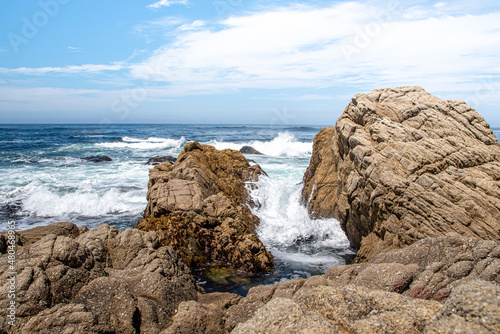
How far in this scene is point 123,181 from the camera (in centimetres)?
1845

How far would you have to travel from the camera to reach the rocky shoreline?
3.66 metres

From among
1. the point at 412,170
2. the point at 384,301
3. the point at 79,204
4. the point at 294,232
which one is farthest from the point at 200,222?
the point at 79,204

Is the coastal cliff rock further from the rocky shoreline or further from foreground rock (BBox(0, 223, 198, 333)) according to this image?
foreground rock (BBox(0, 223, 198, 333))

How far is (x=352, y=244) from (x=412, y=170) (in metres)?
3.40

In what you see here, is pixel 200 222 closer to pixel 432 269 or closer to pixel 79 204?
pixel 432 269

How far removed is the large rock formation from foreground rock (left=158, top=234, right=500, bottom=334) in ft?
5.04

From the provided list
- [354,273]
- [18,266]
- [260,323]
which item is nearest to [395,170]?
[354,273]

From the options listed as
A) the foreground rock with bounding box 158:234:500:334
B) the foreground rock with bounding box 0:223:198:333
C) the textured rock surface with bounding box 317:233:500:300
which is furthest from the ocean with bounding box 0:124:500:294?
the textured rock surface with bounding box 317:233:500:300

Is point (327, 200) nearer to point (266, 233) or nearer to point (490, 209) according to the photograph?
point (266, 233)

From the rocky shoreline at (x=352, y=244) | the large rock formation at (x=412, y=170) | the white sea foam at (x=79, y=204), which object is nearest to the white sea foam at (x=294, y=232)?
the rocky shoreline at (x=352, y=244)

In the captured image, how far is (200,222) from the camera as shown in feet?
30.9

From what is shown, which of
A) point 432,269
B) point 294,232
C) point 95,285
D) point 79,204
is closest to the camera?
point 95,285

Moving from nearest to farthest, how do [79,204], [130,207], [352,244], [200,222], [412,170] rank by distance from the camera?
[412,170]
[200,222]
[352,244]
[130,207]
[79,204]

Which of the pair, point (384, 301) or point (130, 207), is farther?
point (130, 207)
